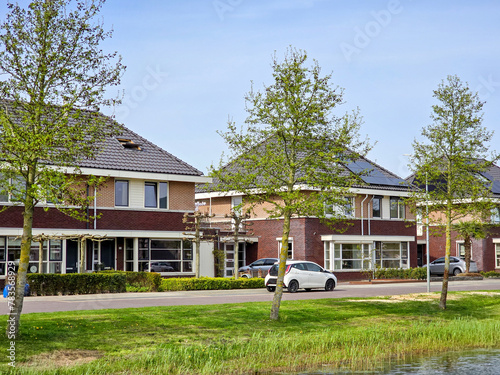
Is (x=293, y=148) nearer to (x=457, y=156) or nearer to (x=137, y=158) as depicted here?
(x=457, y=156)

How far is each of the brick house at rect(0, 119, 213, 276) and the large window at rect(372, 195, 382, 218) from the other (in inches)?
511

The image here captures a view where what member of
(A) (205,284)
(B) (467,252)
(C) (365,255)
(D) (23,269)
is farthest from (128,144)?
(B) (467,252)

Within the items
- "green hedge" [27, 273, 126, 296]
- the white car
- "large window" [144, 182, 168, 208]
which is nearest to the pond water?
the white car

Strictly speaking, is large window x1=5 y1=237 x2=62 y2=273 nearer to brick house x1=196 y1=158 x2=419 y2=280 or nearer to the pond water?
brick house x1=196 y1=158 x2=419 y2=280

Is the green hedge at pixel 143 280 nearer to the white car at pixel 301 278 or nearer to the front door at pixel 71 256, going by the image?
the front door at pixel 71 256

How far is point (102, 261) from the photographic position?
33.0 metres

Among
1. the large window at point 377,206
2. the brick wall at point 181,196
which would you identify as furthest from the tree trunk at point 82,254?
the large window at point 377,206

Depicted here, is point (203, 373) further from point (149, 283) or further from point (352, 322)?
point (149, 283)

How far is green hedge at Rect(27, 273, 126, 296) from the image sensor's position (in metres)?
26.8

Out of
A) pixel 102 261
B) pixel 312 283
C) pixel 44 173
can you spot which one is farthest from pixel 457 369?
pixel 102 261

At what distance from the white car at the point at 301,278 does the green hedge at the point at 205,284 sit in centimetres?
176

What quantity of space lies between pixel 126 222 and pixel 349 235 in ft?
49.8

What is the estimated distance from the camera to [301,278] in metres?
30.6

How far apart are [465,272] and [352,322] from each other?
3155 centimetres
